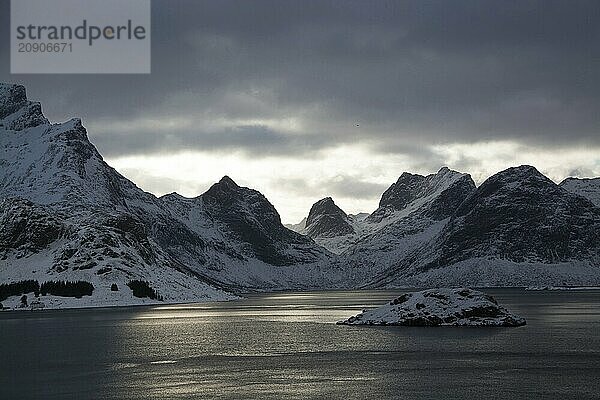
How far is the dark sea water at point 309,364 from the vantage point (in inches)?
1938

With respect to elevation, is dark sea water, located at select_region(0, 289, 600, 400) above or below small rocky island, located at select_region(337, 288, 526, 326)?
below

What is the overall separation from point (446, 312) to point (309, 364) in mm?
48347

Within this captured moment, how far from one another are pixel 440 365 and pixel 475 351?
11217mm

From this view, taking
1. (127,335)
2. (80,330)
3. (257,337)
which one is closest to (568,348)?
(257,337)

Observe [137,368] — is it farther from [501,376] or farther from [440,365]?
[501,376]

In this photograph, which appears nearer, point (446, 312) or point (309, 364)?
point (309, 364)

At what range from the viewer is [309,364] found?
63938mm

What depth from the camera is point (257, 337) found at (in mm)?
93188

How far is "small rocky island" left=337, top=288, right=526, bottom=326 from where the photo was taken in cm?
→ 10675

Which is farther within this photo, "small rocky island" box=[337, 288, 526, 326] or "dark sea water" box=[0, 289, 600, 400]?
"small rocky island" box=[337, 288, 526, 326]

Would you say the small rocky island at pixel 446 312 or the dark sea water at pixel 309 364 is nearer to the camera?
the dark sea water at pixel 309 364

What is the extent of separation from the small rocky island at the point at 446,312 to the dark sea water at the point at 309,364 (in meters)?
6.22

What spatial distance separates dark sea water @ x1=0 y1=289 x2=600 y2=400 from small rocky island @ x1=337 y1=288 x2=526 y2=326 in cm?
622

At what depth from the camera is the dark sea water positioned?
4922cm
